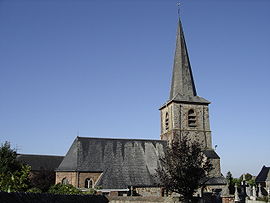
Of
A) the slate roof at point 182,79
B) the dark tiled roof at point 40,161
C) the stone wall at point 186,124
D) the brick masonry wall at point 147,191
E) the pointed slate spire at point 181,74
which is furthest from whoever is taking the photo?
the dark tiled roof at point 40,161

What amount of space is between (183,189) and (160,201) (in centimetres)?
163

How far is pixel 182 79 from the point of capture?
1446 inches

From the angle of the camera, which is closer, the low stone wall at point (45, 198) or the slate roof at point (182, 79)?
the low stone wall at point (45, 198)

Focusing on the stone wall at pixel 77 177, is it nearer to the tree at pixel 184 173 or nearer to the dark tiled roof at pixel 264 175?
the tree at pixel 184 173

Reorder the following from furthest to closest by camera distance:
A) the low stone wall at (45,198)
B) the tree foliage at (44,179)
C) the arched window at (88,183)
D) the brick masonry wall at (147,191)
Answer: the tree foliage at (44,179) < the arched window at (88,183) < the brick masonry wall at (147,191) < the low stone wall at (45,198)

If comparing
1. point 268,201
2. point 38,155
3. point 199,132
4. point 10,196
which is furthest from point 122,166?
point 38,155

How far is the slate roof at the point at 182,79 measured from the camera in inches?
1422

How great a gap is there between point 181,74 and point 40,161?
92.3 feet

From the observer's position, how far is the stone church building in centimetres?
3042

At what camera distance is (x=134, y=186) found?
29938 mm

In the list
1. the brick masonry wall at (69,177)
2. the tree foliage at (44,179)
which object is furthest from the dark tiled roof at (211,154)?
the tree foliage at (44,179)

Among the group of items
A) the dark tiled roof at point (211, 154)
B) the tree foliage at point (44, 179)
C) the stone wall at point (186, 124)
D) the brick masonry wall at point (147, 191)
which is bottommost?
the brick masonry wall at point (147, 191)

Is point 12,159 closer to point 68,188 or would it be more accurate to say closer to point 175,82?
point 68,188

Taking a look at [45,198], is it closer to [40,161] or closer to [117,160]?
[117,160]
